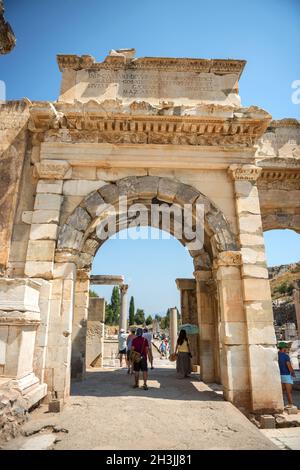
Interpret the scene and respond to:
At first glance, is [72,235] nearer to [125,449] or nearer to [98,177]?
[98,177]

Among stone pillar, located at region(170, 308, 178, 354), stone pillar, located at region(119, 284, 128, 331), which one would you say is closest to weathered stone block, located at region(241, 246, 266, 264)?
stone pillar, located at region(170, 308, 178, 354)

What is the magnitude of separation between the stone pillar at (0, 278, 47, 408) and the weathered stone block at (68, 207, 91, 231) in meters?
1.64

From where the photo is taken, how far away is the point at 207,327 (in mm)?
7875

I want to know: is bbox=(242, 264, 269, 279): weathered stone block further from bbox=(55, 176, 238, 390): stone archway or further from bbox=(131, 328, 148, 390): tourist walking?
bbox=(131, 328, 148, 390): tourist walking

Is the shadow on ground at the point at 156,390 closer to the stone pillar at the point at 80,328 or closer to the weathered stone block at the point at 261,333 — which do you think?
the stone pillar at the point at 80,328

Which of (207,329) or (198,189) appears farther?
(207,329)

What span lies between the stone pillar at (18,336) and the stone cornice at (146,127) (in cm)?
348

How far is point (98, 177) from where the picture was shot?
21.1ft

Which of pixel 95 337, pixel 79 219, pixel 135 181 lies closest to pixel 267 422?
pixel 79 219

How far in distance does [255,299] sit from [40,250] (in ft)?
13.8

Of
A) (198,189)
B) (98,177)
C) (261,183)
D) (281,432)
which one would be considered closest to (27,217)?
(98,177)

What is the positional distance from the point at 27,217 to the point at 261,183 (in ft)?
24.1

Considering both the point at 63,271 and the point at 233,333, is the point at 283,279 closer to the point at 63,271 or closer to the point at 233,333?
the point at 233,333
